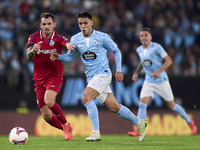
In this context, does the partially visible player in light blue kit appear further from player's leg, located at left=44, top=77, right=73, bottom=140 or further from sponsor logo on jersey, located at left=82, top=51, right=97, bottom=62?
player's leg, located at left=44, top=77, right=73, bottom=140

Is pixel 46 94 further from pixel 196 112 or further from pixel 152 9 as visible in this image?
pixel 152 9

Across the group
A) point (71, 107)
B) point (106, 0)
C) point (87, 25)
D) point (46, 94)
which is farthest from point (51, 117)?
point (106, 0)

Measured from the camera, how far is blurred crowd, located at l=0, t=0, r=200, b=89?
1232 centimetres

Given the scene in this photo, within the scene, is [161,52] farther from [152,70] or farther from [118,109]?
[118,109]

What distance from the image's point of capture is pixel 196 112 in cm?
1230

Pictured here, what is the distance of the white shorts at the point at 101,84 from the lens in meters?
7.18

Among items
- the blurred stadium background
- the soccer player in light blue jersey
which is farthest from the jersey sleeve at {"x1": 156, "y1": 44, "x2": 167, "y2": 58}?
the blurred stadium background

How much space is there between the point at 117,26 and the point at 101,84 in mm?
7678

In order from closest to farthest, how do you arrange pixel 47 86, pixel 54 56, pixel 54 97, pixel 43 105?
pixel 54 56 → pixel 54 97 → pixel 47 86 → pixel 43 105

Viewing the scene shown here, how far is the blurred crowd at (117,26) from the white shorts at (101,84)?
15.5ft

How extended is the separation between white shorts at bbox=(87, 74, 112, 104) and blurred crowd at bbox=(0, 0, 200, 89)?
15.5ft

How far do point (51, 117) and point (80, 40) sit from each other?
168cm

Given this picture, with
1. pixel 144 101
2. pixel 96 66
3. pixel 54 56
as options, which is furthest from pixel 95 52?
pixel 144 101

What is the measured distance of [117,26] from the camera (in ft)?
48.1
